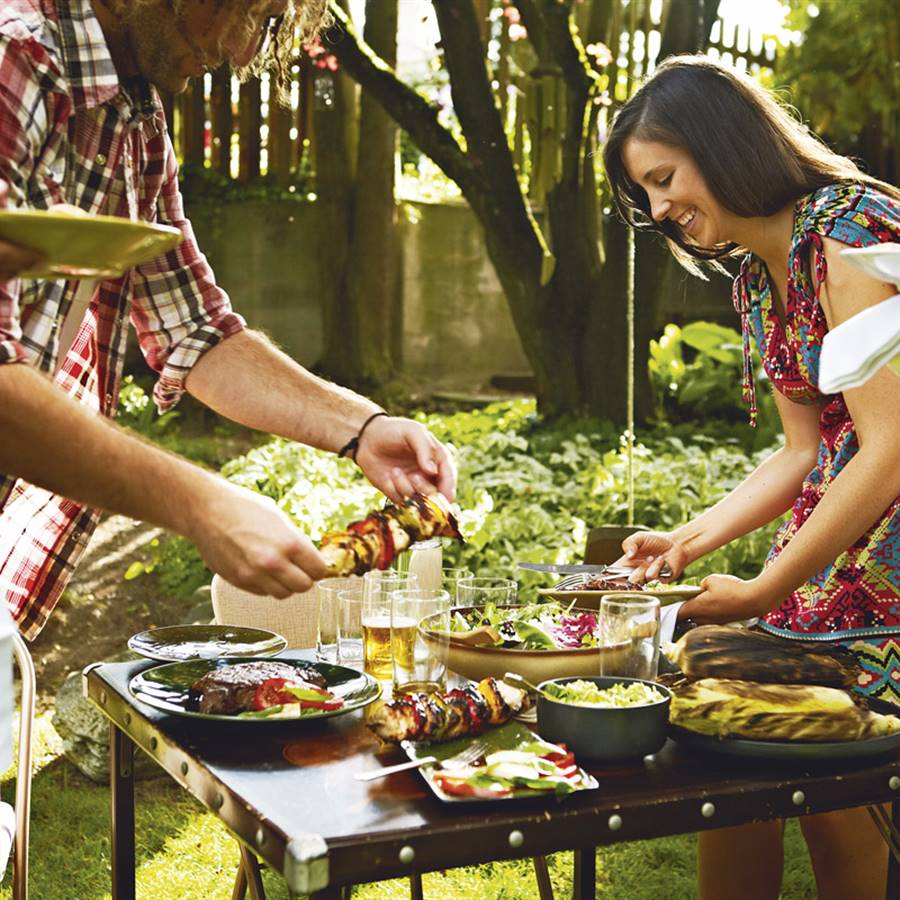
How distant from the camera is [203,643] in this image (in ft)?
8.81

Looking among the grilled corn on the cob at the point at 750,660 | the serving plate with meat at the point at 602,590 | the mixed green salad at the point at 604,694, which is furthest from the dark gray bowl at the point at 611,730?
the serving plate with meat at the point at 602,590

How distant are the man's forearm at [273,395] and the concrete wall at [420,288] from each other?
7.20m

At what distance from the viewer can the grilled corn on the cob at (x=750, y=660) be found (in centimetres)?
221

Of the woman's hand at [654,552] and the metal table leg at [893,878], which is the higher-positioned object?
the woman's hand at [654,552]

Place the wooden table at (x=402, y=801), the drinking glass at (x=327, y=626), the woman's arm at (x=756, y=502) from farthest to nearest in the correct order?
the woman's arm at (x=756, y=502) → the drinking glass at (x=327, y=626) → the wooden table at (x=402, y=801)

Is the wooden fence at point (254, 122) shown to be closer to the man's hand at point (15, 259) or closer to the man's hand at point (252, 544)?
the man's hand at point (252, 544)

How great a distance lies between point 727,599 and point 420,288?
8.50m

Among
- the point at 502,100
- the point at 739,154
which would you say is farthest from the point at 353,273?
the point at 739,154

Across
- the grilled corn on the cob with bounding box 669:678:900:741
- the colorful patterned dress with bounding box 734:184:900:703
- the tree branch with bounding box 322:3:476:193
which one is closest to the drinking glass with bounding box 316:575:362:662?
the grilled corn on the cob with bounding box 669:678:900:741

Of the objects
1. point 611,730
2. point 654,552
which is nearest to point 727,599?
point 654,552

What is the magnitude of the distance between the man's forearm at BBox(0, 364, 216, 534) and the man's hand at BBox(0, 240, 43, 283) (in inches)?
17.2

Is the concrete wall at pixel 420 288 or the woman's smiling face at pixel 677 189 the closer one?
the woman's smiling face at pixel 677 189

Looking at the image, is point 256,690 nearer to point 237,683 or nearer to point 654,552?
point 237,683

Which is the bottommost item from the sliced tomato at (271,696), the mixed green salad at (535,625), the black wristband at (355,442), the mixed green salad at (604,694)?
the sliced tomato at (271,696)
